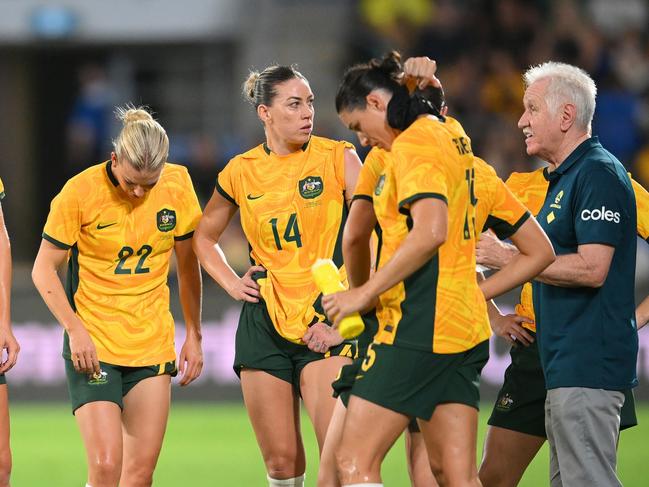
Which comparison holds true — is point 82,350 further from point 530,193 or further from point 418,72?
point 530,193

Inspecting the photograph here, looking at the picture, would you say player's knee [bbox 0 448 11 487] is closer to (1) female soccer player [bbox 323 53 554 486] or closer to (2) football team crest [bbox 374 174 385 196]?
(1) female soccer player [bbox 323 53 554 486]

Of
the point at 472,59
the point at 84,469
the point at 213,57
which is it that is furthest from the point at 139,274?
the point at 213,57

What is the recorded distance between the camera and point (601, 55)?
512 inches

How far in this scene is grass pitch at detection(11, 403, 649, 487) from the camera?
777 cm

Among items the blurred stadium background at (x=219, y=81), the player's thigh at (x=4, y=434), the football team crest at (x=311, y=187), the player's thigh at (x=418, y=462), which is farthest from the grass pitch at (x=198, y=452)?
the football team crest at (x=311, y=187)

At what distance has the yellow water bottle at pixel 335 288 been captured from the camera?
435 cm

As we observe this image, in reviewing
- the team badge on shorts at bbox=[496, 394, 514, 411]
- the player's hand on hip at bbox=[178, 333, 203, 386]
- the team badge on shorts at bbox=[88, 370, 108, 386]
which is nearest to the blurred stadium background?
the player's hand on hip at bbox=[178, 333, 203, 386]

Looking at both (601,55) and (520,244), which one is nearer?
(520,244)

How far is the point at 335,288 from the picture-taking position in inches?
176

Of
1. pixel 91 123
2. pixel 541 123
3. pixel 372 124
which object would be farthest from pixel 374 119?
pixel 91 123

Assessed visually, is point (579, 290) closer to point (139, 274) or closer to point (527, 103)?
point (527, 103)

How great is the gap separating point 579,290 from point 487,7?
915 centimetres

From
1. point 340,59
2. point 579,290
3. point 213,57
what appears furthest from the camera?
point 213,57

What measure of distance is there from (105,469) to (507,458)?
195 centimetres
